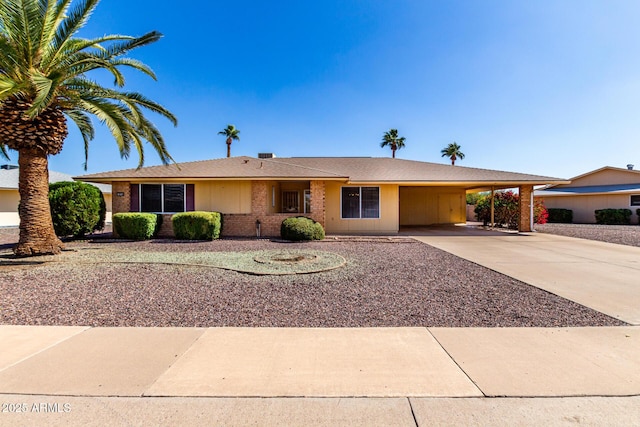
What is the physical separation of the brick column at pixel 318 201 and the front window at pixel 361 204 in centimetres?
179

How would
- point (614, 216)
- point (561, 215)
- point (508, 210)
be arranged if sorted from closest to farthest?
point (508, 210)
point (614, 216)
point (561, 215)

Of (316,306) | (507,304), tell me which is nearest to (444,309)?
(507,304)

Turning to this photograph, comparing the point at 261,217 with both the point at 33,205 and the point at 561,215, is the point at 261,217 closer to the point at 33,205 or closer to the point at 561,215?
the point at 33,205

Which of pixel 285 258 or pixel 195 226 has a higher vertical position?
pixel 195 226

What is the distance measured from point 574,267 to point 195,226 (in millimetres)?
13145

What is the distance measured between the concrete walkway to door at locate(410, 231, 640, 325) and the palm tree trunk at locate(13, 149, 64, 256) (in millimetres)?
12964

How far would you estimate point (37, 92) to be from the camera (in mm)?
7613

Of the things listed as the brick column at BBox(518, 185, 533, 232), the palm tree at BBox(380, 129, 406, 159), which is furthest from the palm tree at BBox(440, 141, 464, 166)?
the brick column at BBox(518, 185, 533, 232)

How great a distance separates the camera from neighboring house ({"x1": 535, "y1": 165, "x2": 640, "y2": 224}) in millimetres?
24141

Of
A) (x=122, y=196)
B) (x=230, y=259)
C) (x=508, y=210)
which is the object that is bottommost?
(x=230, y=259)

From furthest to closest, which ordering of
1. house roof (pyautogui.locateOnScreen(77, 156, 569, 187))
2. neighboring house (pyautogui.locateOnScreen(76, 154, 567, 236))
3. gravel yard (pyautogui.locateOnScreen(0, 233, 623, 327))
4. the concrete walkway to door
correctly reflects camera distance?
neighboring house (pyautogui.locateOnScreen(76, 154, 567, 236)) < house roof (pyautogui.locateOnScreen(77, 156, 569, 187)) < the concrete walkway to door < gravel yard (pyautogui.locateOnScreen(0, 233, 623, 327))

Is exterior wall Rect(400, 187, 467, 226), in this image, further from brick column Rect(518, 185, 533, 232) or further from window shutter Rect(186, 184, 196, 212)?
window shutter Rect(186, 184, 196, 212)

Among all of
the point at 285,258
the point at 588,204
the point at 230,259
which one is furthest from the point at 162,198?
the point at 588,204

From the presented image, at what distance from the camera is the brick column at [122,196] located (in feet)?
46.8
